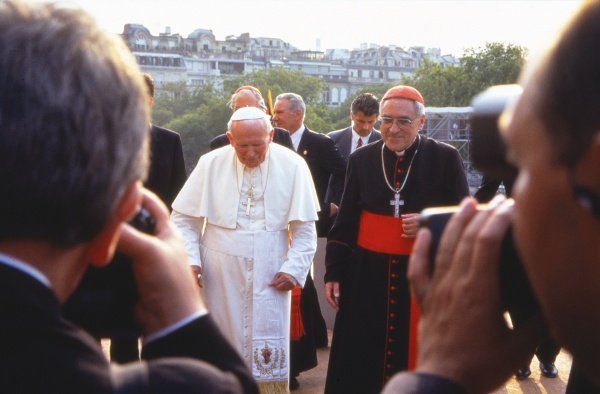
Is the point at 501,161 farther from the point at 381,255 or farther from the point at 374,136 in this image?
the point at 374,136

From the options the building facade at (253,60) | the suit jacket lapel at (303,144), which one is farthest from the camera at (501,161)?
the building facade at (253,60)

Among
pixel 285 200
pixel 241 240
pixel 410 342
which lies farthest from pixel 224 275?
pixel 410 342

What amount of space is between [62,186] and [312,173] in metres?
6.74

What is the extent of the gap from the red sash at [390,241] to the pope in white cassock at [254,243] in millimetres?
449

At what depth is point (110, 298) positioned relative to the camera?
4.16 ft

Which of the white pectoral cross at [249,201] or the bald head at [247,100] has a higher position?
the bald head at [247,100]

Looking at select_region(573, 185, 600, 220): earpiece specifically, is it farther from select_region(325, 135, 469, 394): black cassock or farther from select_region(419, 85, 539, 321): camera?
select_region(325, 135, 469, 394): black cassock

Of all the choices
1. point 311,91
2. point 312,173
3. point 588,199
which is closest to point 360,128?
point 312,173

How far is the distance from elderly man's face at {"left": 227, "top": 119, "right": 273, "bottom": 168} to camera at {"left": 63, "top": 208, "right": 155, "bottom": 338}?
3993 mm

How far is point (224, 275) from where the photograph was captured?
5.25m

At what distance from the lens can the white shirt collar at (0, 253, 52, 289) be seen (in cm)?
103

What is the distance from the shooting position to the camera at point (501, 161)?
1021 mm

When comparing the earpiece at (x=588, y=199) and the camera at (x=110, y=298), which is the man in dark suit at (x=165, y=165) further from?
the earpiece at (x=588, y=199)

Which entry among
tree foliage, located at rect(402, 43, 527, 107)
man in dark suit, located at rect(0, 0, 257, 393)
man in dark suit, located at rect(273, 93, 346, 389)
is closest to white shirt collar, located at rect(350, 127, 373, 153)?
man in dark suit, located at rect(273, 93, 346, 389)
